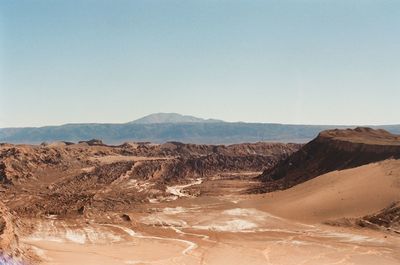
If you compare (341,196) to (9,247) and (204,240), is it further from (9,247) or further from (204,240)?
(9,247)

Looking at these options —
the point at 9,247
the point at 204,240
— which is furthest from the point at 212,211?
the point at 9,247

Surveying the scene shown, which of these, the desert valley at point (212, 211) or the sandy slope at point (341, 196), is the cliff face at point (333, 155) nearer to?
the desert valley at point (212, 211)

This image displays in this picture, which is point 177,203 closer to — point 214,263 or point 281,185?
point 281,185

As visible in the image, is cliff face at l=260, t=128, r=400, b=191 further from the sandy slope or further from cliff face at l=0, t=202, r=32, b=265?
cliff face at l=0, t=202, r=32, b=265

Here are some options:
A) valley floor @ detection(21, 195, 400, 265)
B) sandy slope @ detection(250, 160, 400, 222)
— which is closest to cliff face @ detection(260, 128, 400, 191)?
sandy slope @ detection(250, 160, 400, 222)

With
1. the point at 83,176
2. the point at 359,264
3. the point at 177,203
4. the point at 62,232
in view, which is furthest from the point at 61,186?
the point at 359,264
